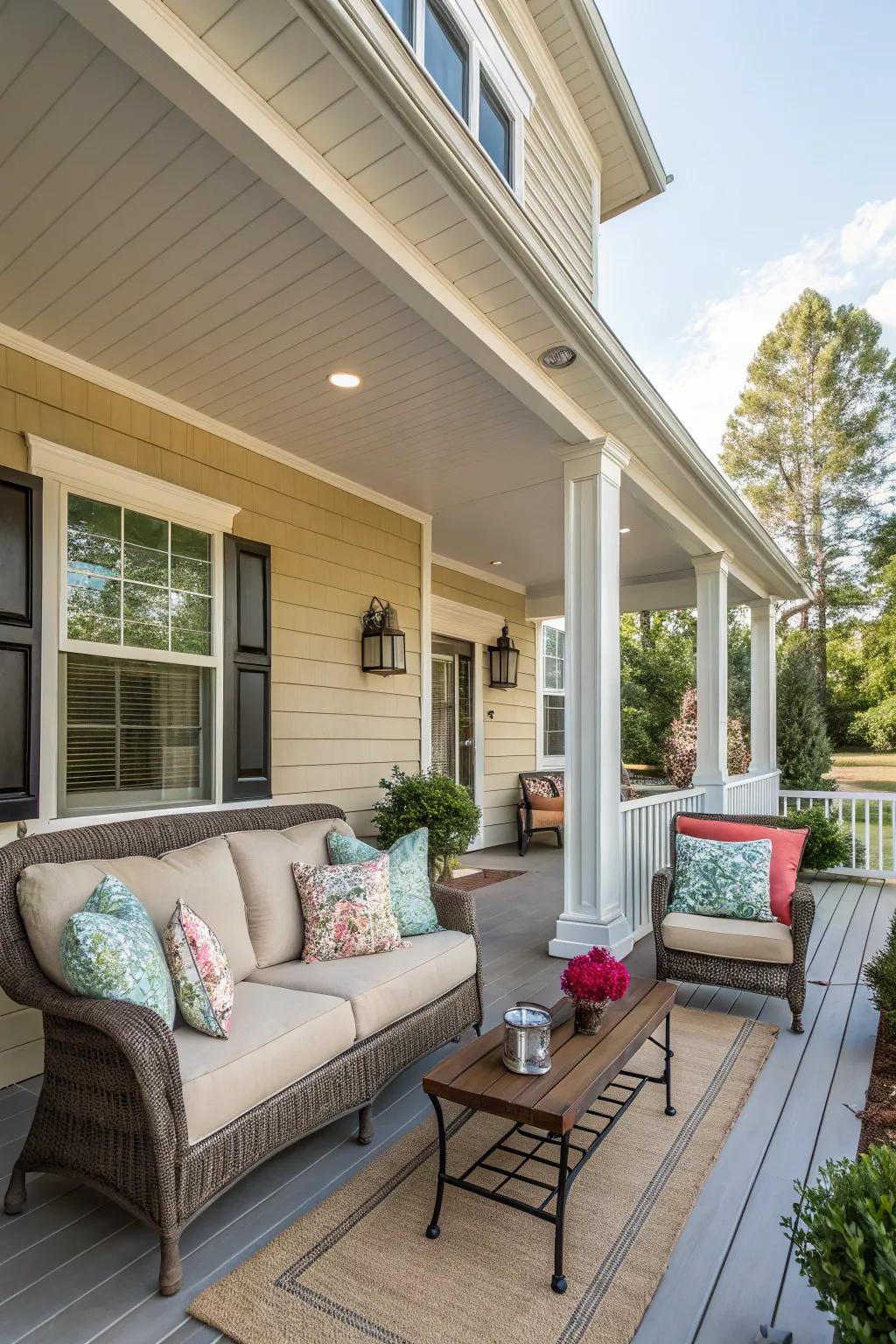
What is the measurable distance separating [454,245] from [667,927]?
9.44 ft

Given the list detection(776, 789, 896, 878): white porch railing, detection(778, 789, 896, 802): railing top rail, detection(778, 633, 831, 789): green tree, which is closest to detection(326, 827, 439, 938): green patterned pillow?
detection(776, 789, 896, 878): white porch railing

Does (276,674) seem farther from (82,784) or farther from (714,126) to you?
(714,126)

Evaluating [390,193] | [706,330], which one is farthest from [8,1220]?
[706,330]

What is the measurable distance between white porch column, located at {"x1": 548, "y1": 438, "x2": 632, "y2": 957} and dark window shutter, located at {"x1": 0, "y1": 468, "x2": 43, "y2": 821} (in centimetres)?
247

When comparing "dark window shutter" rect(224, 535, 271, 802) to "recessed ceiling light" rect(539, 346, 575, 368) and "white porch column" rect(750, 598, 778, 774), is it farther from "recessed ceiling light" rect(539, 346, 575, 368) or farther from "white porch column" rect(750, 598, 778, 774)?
"white porch column" rect(750, 598, 778, 774)

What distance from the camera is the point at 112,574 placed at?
3.40 m

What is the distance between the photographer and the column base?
4.00 m

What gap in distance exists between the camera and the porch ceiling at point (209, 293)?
78.3 inches

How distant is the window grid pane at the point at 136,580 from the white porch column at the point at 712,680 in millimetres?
3992

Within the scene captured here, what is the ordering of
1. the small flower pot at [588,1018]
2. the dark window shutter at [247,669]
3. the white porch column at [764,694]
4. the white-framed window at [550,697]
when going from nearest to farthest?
the small flower pot at [588,1018] < the dark window shutter at [247,669] < the white porch column at [764,694] < the white-framed window at [550,697]

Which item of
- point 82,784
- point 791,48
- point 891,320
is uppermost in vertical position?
point 791,48

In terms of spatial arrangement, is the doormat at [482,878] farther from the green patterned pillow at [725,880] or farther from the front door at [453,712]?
the green patterned pillow at [725,880]

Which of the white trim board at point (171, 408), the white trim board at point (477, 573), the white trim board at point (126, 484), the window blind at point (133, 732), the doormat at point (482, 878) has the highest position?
the white trim board at point (171, 408)

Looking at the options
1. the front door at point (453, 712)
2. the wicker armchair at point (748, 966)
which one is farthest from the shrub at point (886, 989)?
the front door at point (453, 712)
